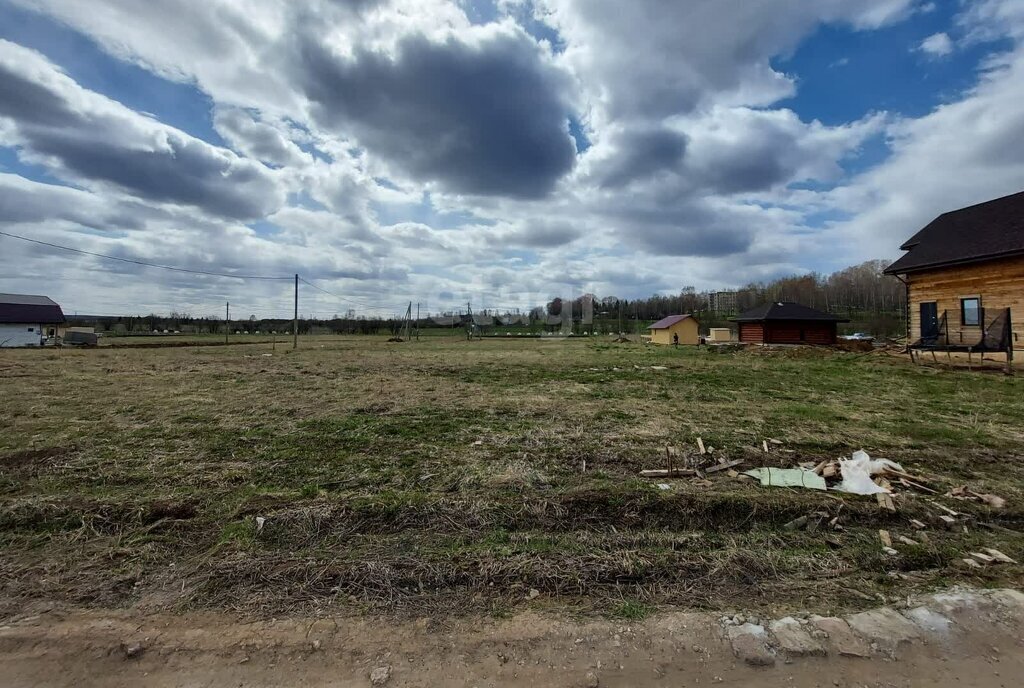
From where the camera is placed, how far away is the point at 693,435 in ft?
21.5

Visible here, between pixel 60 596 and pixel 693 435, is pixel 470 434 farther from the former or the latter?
pixel 60 596

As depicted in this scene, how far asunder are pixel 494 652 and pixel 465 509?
1756mm

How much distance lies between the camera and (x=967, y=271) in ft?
59.3

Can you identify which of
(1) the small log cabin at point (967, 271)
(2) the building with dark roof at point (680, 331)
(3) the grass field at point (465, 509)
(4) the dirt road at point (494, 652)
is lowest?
(4) the dirt road at point (494, 652)

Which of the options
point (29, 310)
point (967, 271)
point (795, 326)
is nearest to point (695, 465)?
point (967, 271)

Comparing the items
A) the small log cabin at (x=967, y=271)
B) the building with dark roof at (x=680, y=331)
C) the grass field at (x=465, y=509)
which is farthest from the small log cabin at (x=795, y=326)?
the grass field at (x=465, y=509)

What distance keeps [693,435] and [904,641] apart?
423cm

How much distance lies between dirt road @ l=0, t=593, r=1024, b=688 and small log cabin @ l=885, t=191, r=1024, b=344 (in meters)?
21.4

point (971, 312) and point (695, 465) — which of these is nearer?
point (695, 465)

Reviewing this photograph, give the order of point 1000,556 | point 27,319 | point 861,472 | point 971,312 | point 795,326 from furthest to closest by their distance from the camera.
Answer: point 27,319
point 795,326
point 971,312
point 861,472
point 1000,556

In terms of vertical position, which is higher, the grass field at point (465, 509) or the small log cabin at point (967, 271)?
the small log cabin at point (967, 271)

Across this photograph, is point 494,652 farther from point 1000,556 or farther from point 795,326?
point 795,326

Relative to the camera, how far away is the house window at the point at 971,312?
17.5m

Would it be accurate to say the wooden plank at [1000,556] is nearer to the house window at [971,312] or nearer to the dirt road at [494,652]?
the dirt road at [494,652]
